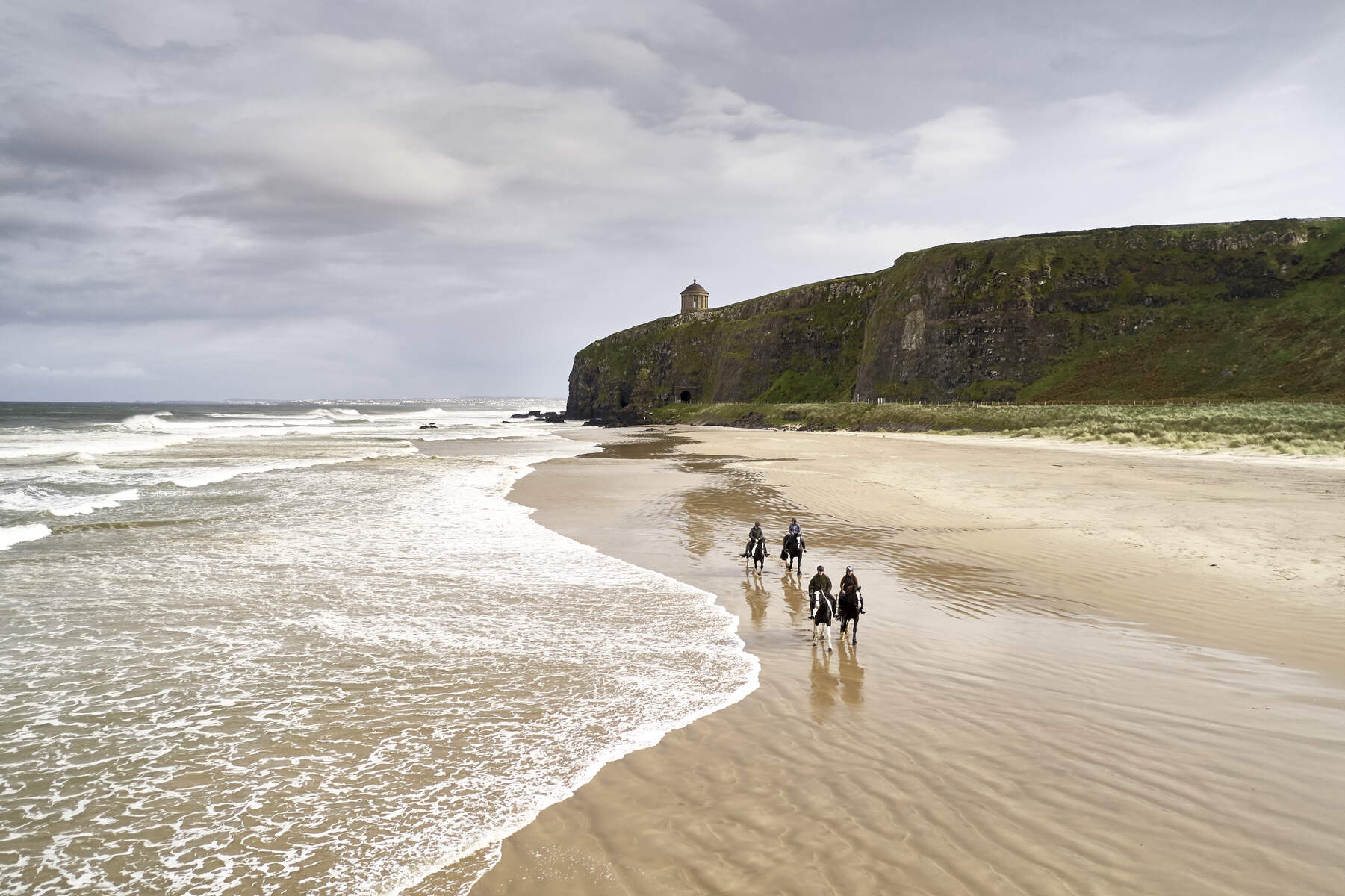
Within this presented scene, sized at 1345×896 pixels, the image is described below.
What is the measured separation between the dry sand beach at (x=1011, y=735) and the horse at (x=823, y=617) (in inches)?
12.3

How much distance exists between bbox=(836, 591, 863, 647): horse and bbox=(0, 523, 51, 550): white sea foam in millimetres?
20132

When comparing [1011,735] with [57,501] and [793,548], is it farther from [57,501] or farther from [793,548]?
[57,501]

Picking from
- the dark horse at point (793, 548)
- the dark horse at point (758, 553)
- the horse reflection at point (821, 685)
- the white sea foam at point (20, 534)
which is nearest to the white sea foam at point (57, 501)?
the white sea foam at point (20, 534)

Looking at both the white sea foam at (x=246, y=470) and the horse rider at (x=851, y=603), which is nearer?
the horse rider at (x=851, y=603)

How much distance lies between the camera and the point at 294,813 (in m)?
5.65

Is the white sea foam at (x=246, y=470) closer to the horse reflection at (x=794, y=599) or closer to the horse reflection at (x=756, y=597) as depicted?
the horse reflection at (x=756, y=597)

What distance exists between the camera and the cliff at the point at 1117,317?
2827 inches

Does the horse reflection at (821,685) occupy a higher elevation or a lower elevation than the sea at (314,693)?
higher

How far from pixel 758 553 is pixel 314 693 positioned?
8.13 metres

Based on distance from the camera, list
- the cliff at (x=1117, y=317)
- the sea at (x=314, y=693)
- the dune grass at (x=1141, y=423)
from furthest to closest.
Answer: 1. the cliff at (x=1117, y=317)
2. the dune grass at (x=1141, y=423)
3. the sea at (x=314, y=693)

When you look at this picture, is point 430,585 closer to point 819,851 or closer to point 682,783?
point 682,783

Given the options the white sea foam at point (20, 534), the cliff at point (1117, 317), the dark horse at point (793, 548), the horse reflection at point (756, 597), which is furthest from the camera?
the cliff at point (1117, 317)

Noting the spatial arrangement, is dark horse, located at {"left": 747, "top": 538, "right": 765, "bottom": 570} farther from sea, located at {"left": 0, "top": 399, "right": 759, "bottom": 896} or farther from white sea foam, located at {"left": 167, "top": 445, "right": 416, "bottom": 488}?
white sea foam, located at {"left": 167, "top": 445, "right": 416, "bottom": 488}

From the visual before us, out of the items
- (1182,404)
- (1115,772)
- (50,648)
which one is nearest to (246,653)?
(50,648)
